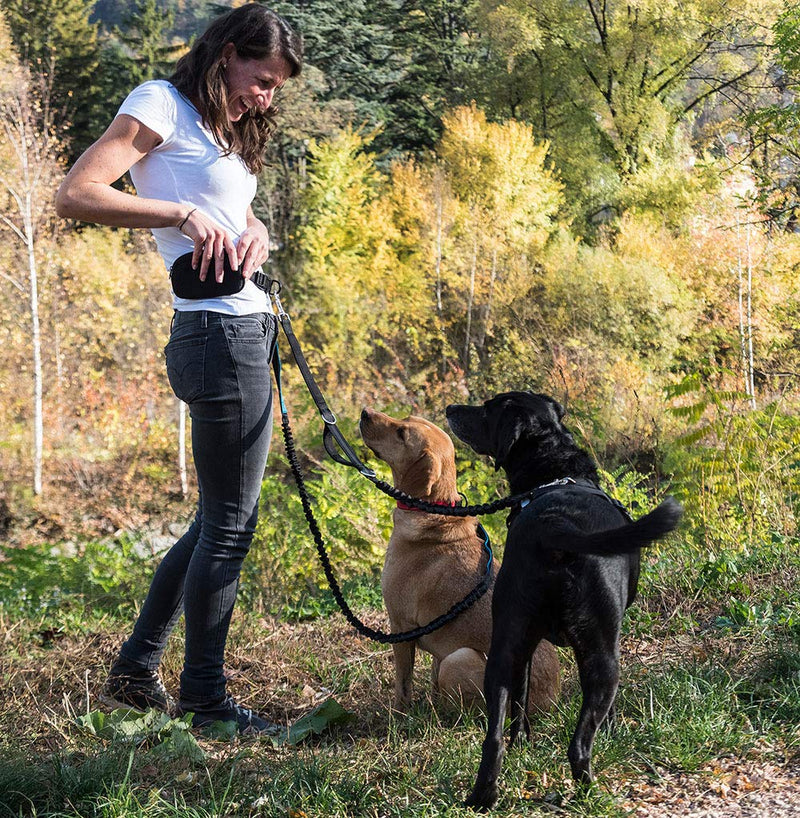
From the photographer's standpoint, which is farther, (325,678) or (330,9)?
(330,9)

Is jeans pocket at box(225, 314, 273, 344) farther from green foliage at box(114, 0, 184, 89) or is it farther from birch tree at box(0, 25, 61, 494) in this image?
green foliage at box(114, 0, 184, 89)

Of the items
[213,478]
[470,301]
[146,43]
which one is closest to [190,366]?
[213,478]

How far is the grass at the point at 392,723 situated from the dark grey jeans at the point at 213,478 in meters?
0.29

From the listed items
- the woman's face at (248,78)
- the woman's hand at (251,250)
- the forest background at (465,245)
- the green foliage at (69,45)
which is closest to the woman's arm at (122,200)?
the woman's hand at (251,250)

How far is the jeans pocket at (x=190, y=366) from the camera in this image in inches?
114

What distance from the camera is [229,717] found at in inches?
126

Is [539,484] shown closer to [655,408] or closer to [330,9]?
[655,408]

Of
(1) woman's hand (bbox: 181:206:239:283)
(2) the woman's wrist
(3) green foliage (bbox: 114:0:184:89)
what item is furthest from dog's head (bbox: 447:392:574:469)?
(3) green foliage (bbox: 114:0:184:89)

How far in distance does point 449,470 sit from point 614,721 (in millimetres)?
1247

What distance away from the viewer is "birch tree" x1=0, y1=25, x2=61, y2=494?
18.4 m

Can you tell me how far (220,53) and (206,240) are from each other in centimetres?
67

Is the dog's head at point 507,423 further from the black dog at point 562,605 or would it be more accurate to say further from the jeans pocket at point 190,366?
the jeans pocket at point 190,366

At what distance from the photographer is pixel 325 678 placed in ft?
12.7

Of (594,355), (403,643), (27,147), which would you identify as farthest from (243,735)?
(27,147)
